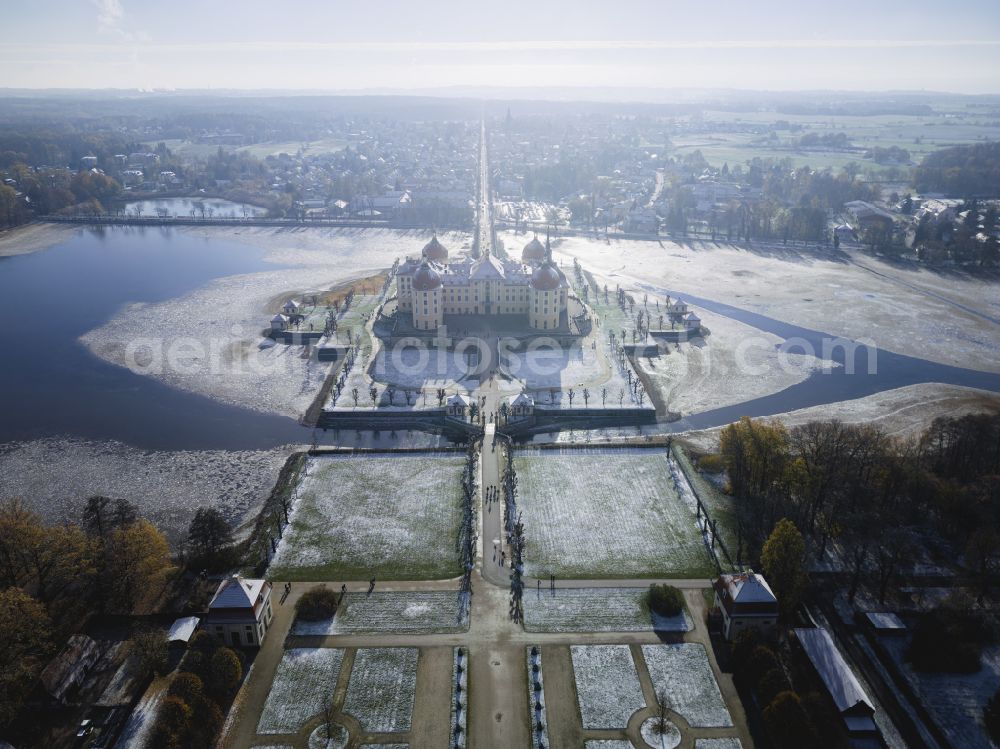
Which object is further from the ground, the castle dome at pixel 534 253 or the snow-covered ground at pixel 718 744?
the castle dome at pixel 534 253

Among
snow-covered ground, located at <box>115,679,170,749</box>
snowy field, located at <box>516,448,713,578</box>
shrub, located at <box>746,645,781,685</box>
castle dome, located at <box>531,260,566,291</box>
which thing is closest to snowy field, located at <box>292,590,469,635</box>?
snowy field, located at <box>516,448,713,578</box>

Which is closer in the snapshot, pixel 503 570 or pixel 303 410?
pixel 503 570

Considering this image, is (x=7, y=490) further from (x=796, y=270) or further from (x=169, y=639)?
(x=796, y=270)

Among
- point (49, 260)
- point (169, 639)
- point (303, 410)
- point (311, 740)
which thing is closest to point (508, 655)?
point (311, 740)

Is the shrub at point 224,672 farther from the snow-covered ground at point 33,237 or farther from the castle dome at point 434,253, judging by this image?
the snow-covered ground at point 33,237

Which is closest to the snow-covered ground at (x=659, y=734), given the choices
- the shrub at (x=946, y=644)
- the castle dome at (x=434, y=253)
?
the shrub at (x=946, y=644)

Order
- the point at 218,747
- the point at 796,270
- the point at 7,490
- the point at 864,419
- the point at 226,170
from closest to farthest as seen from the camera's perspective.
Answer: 1. the point at 218,747
2. the point at 7,490
3. the point at 864,419
4. the point at 796,270
5. the point at 226,170

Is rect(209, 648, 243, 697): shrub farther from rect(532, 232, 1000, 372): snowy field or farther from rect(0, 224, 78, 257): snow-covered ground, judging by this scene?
rect(0, 224, 78, 257): snow-covered ground
